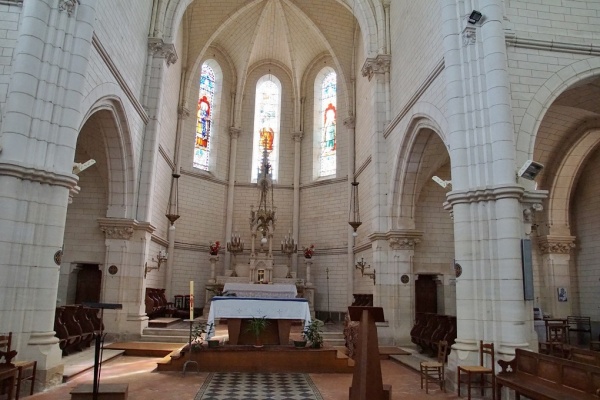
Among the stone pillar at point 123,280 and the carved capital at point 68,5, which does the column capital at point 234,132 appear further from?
the carved capital at point 68,5

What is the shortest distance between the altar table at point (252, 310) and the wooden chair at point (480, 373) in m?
3.47

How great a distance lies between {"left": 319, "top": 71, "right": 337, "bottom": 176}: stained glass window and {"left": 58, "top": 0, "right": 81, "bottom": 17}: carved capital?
13.9 meters

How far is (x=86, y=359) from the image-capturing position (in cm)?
1017

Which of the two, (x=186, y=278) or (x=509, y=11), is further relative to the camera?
(x=186, y=278)

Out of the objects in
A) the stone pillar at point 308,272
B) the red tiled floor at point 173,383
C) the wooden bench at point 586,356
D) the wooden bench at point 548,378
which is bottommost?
the red tiled floor at point 173,383

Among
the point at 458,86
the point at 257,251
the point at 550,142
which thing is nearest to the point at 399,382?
the point at 458,86

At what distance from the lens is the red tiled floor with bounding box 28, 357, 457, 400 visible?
291 inches

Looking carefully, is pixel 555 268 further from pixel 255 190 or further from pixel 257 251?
pixel 255 190

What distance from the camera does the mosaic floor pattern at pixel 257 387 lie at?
289 inches

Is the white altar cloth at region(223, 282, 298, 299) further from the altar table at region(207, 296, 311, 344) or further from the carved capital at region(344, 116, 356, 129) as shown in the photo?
the carved capital at region(344, 116, 356, 129)

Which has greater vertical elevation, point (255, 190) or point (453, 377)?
point (255, 190)

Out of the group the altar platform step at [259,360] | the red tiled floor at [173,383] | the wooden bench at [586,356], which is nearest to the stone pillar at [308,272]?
the red tiled floor at [173,383]

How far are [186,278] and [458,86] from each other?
45.2 feet

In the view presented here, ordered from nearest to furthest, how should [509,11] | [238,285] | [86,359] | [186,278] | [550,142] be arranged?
1. [509,11]
2. [86,359]
3. [550,142]
4. [238,285]
5. [186,278]
